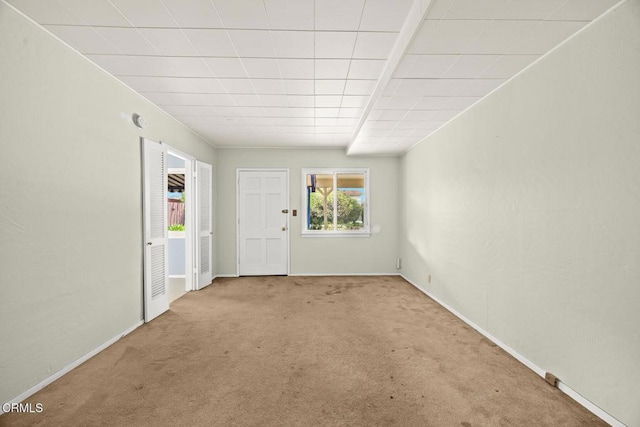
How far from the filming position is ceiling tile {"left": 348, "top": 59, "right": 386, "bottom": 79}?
2.53 meters

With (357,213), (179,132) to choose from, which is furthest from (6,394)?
(357,213)

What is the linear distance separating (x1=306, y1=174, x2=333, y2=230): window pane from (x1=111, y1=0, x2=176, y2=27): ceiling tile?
400 cm

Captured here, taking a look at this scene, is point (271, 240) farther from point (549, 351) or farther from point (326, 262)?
Result: point (549, 351)

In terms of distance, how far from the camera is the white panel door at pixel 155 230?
3.34m

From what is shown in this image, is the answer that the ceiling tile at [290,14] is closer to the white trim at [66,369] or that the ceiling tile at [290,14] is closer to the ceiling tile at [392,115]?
the ceiling tile at [392,115]

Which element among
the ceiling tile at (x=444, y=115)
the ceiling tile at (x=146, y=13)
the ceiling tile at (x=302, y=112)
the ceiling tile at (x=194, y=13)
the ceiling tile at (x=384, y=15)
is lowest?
the ceiling tile at (x=444, y=115)

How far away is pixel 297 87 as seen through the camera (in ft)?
9.97

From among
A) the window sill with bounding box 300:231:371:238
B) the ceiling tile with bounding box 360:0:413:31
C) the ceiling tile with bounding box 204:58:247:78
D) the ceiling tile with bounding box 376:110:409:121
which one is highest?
the ceiling tile with bounding box 360:0:413:31

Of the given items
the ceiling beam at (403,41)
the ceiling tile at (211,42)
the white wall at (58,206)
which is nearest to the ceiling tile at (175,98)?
the white wall at (58,206)

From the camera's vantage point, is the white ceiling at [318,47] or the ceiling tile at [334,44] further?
the ceiling tile at [334,44]

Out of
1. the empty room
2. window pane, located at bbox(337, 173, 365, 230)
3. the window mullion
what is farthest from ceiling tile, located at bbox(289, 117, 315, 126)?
window pane, located at bbox(337, 173, 365, 230)

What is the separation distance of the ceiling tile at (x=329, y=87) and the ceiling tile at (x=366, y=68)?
175 mm

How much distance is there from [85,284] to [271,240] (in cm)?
343

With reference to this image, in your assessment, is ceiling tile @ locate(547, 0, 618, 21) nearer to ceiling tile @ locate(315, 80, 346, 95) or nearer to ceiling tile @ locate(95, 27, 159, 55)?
ceiling tile @ locate(315, 80, 346, 95)
